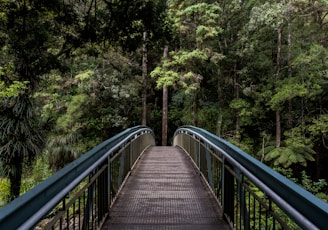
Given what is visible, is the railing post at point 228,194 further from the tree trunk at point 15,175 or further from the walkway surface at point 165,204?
the tree trunk at point 15,175

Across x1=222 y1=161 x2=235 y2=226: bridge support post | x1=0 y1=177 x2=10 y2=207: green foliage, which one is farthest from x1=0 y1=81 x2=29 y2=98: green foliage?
x1=222 y1=161 x2=235 y2=226: bridge support post

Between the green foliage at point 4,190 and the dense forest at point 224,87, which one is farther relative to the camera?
the dense forest at point 224,87

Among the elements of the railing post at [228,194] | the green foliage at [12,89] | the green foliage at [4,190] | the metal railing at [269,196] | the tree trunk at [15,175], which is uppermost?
the green foliage at [12,89]

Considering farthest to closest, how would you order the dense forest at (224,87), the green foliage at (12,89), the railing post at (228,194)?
the dense forest at (224,87), the green foliage at (12,89), the railing post at (228,194)

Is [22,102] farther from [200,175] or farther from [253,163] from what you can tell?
[253,163]

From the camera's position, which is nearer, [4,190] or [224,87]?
[4,190]

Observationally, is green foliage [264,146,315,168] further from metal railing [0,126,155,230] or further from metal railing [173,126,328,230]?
metal railing [0,126,155,230]

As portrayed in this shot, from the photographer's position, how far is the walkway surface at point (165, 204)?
4.16 meters

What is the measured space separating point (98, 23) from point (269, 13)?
35.8 ft

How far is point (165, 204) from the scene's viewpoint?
5016 mm

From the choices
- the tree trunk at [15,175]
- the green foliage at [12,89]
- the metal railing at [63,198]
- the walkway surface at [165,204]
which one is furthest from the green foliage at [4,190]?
the metal railing at [63,198]

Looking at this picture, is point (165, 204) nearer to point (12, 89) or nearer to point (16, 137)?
point (12, 89)

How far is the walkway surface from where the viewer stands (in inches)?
164

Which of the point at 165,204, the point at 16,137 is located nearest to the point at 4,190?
the point at 16,137
